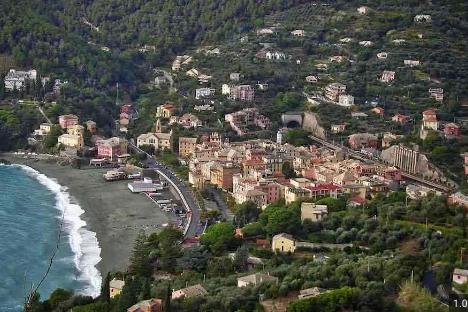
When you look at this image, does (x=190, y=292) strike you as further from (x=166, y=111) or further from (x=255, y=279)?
(x=166, y=111)

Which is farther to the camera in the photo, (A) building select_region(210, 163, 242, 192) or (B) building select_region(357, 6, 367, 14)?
(B) building select_region(357, 6, 367, 14)

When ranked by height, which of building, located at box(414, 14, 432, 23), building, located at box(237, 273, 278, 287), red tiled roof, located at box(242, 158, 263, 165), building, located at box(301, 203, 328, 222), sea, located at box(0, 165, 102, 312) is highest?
building, located at box(414, 14, 432, 23)

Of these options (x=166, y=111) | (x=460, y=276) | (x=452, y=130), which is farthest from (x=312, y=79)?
(x=460, y=276)

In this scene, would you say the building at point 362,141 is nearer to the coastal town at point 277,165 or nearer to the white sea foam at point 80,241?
the coastal town at point 277,165

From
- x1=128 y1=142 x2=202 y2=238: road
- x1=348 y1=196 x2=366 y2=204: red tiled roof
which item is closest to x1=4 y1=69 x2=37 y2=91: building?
x1=128 y1=142 x2=202 y2=238: road

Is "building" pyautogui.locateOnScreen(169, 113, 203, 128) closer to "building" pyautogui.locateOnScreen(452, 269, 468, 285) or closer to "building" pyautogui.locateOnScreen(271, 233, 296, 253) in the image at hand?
"building" pyautogui.locateOnScreen(271, 233, 296, 253)

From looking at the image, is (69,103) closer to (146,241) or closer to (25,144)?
(25,144)
